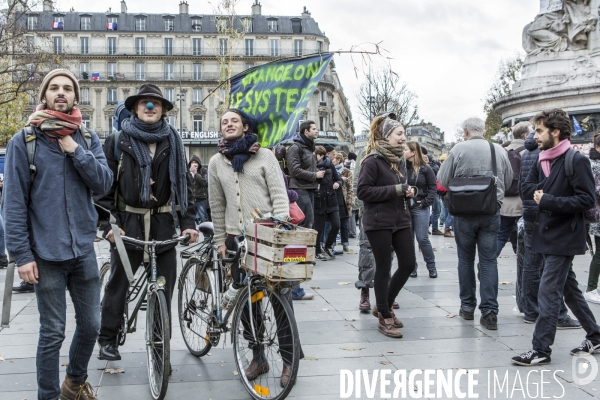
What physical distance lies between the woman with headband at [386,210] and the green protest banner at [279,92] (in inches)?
31.1

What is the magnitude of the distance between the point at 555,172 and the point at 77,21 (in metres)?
85.2

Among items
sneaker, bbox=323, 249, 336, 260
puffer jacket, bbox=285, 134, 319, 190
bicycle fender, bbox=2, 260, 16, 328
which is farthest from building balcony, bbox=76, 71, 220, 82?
bicycle fender, bbox=2, 260, 16, 328

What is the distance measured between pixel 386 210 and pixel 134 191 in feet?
7.92

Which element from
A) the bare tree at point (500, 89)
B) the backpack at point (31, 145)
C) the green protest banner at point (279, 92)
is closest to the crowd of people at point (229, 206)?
the backpack at point (31, 145)

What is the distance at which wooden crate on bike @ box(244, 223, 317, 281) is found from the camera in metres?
4.25

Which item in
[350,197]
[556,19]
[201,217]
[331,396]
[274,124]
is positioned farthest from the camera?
[556,19]

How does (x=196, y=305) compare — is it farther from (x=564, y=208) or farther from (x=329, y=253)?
(x=329, y=253)

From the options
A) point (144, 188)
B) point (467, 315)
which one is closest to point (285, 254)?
point (144, 188)

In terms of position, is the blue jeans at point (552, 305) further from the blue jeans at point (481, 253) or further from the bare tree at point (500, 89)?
the bare tree at point (500, 89)

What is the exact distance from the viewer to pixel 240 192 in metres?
5.12

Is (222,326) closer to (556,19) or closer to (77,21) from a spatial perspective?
(556,19)

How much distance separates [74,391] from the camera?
4391 millimetres

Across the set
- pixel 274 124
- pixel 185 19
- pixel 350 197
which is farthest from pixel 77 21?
pixel 274 124

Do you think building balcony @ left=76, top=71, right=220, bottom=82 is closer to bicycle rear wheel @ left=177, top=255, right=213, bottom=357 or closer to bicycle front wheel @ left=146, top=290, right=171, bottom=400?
bicycle rear wheel @ left=177, top=255, right=213, bottom=357
